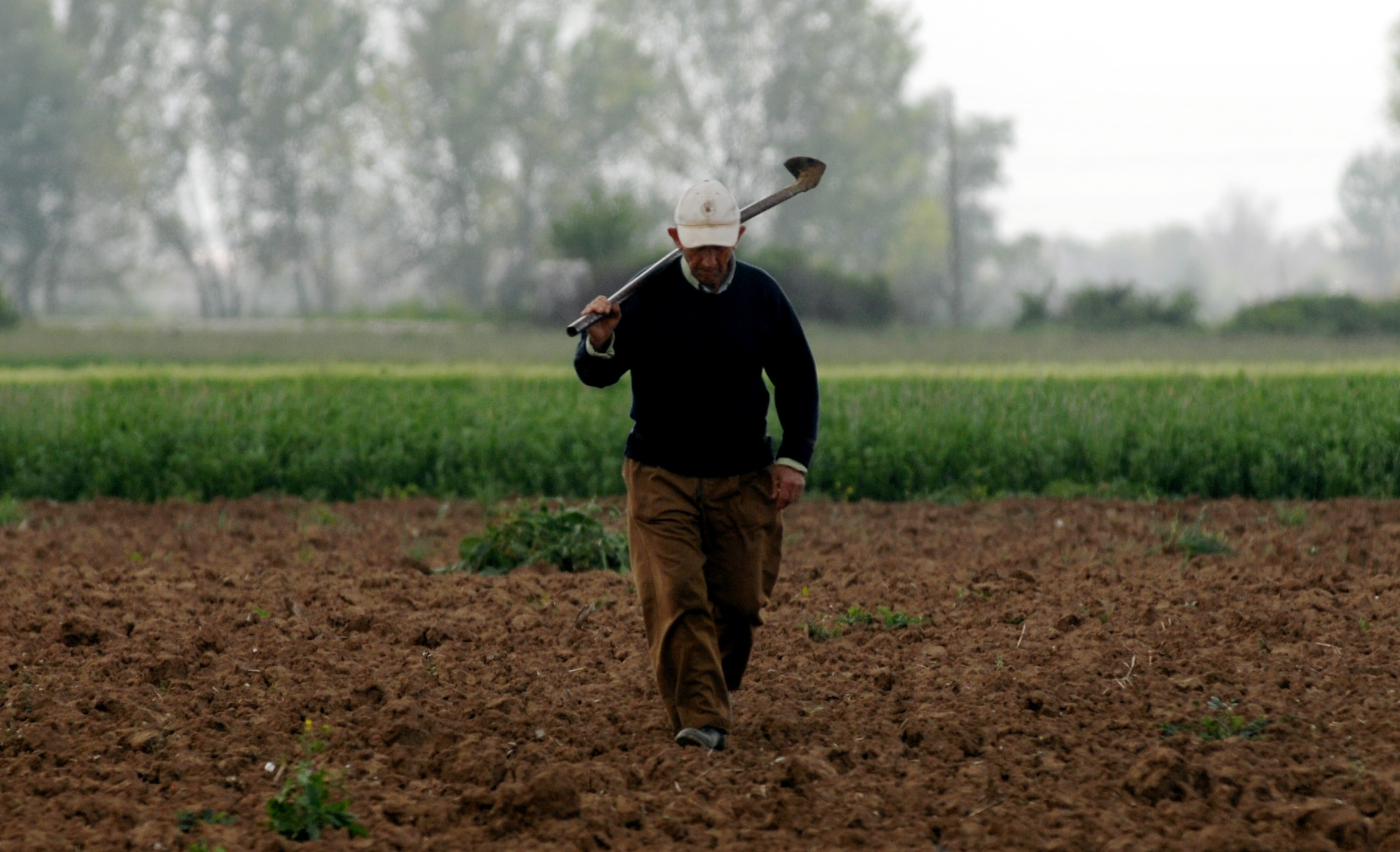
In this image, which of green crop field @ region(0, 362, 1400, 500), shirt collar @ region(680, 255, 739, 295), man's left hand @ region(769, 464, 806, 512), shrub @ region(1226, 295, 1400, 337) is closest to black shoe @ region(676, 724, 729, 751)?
man's left hand @ region(769, 464, 806, 512)

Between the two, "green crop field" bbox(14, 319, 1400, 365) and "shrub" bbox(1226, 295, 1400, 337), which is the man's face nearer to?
"green crop field" bbox(14, 319, 1400, 365)

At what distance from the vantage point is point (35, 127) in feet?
182

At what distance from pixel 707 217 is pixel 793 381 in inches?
31.1

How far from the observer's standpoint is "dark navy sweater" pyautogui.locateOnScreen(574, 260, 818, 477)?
5.36m

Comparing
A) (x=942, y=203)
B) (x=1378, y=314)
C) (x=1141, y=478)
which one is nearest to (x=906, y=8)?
(x=942, y=203)

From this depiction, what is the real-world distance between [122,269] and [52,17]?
10859mm

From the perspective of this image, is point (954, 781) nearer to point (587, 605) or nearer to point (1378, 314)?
point (587, 605)

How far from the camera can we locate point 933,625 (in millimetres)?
7246

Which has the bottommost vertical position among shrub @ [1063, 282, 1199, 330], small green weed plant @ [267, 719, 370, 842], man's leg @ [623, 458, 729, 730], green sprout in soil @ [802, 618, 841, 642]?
small green weed plant @ [267, 719, 370, 842]

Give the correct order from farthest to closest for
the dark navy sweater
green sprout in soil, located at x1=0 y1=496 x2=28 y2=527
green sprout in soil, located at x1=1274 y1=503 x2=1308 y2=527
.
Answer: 1. green sprout in soil, located at x1=0 y1=496 x2=28 y2=527
2. green sprout in soil, located at x1=1274 y1=503 x2=1308 y2=527
3. the dark navy sweater

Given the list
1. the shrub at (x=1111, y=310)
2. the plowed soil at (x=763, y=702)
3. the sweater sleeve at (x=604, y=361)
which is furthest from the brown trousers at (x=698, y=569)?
the shrub at (x=1111, y=310)

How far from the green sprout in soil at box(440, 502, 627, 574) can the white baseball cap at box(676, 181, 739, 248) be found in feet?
12.9

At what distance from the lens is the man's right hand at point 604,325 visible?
5129 mm

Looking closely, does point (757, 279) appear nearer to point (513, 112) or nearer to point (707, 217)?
point (707, 217)
